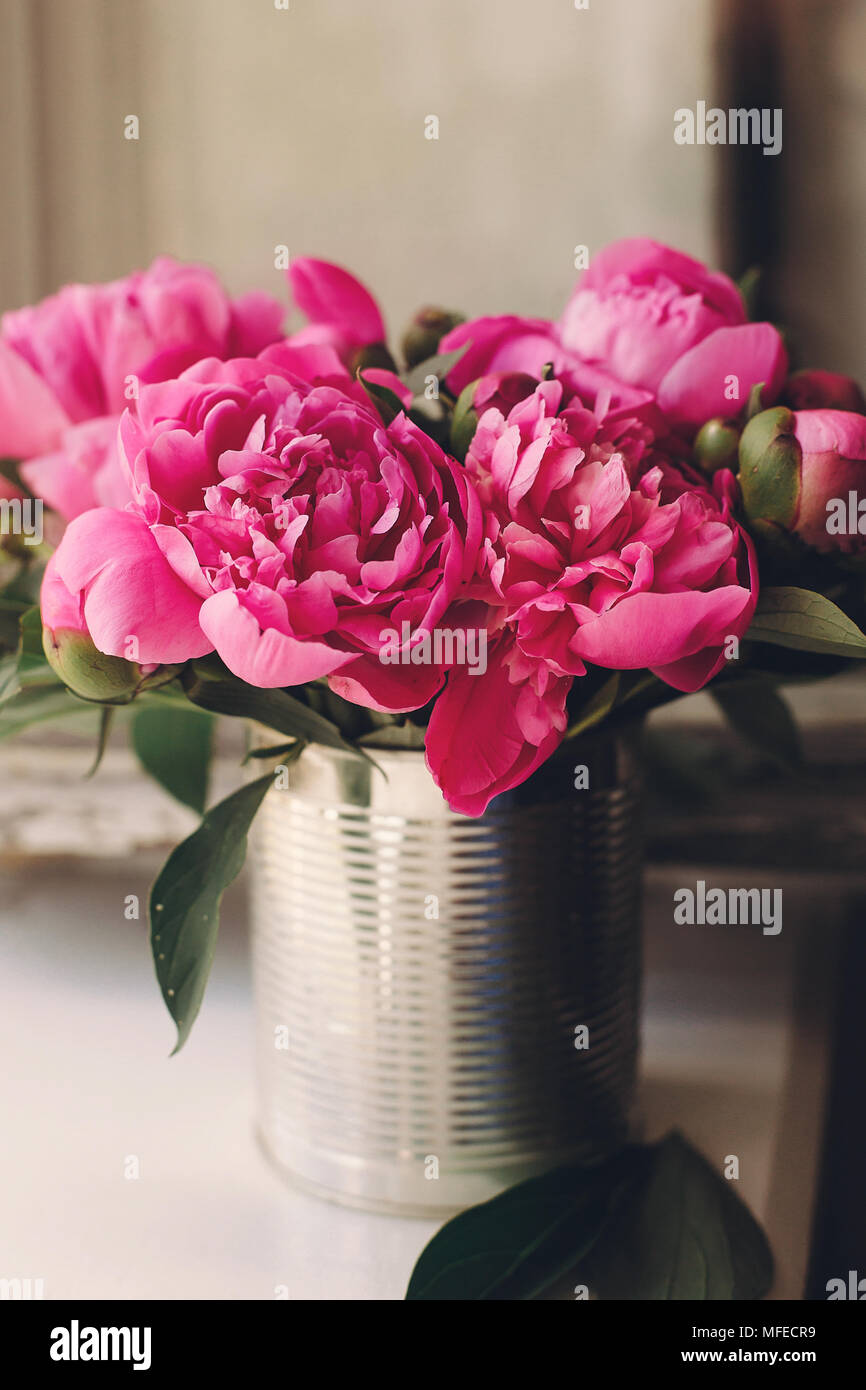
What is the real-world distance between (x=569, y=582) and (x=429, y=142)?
48 cm

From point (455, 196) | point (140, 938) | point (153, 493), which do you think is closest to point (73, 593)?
point (153, 493)

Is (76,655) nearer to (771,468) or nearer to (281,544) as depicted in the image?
(281,544)

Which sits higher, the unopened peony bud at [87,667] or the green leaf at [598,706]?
the unopened peony bud at [87,667]

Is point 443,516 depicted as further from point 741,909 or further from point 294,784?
point 741,909

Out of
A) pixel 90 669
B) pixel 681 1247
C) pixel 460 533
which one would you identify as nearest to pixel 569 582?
pixel 460 533

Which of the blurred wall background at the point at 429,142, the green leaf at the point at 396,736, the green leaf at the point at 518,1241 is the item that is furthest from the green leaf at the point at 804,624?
the blurred wall background at the point at 429,142

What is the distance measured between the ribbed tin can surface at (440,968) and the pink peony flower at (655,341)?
0.12m

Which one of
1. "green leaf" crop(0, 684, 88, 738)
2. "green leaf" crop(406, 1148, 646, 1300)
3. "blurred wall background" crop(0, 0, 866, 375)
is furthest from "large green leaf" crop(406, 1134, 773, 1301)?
"blurred wall background" crop(0, 0, 866, 375)

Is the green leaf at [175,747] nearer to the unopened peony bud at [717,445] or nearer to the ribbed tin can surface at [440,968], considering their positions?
the ribbed tin can surface at [440,968]

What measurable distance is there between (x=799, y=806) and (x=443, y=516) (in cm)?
45

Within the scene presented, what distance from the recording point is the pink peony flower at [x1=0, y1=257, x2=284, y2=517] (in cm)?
40

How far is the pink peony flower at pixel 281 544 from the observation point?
30 centimetres

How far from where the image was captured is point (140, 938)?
625 millimetres

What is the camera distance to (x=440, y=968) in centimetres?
41
